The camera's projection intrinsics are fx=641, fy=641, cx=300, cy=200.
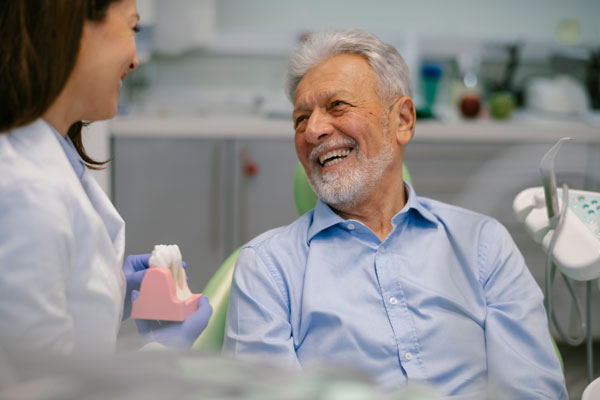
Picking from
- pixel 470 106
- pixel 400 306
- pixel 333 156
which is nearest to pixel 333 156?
pixel 333 156

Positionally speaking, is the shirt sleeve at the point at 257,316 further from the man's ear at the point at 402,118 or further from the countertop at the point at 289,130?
the countertop at the point at 289,130

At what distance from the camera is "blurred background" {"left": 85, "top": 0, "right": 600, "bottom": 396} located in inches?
109

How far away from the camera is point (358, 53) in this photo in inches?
59.1

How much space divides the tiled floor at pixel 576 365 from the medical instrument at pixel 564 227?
0.17ft

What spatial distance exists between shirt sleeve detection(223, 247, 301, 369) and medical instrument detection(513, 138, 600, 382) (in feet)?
1.80

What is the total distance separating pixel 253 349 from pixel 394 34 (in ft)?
8.32

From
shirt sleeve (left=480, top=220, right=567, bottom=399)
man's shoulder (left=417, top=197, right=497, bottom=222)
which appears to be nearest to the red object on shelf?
man's shoulder (left=417, top=197, right=497, bottom=222)

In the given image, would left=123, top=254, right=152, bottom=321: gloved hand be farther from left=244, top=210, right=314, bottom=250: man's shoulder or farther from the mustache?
the mustache

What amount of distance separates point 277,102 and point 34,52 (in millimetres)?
2777

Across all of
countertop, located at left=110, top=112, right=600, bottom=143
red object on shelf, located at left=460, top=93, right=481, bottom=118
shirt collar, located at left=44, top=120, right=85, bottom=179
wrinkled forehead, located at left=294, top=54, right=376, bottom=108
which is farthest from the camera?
red object on shelf, located at left=460, top=93, right=481, bottom=118

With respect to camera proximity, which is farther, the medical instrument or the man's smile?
the man's smile

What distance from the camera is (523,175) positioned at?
64.9 inches

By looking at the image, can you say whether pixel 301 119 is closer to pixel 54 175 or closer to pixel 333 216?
pixel 333 216

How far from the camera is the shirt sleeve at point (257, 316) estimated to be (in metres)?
1.24
